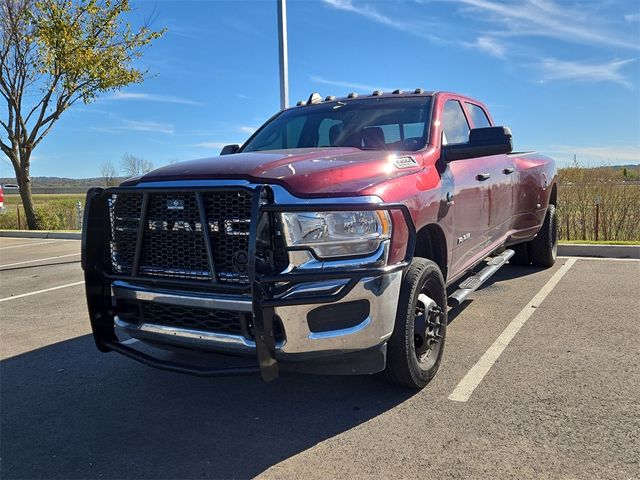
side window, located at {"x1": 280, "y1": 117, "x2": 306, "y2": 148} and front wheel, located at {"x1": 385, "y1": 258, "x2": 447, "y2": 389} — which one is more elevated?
side window, located at {"x1": 280, "y1": 117, "x2": 306, "y2": 148}

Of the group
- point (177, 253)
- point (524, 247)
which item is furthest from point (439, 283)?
point (524, 247)

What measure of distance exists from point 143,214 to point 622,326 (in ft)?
13.8

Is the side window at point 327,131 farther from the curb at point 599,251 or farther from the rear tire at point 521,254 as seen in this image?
the curb at point 599,251

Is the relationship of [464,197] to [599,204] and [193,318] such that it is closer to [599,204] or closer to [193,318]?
[193,318]

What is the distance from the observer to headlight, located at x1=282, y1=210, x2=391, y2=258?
105 inches

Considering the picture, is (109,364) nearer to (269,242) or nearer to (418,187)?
(269,242)

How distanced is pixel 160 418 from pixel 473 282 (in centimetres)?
271

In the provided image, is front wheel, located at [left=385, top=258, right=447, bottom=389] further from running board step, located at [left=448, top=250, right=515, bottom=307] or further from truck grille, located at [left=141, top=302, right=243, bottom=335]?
truck grille, located at [left=141, top=302, right=243, bottom=335]

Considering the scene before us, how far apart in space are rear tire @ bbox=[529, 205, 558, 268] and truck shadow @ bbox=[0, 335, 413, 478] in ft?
15.1

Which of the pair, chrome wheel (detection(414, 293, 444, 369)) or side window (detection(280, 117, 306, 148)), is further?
side window (detection(280, 117, 306, 148))

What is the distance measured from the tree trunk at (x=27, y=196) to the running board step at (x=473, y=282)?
16.0 meters

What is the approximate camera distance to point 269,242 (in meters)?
2.63

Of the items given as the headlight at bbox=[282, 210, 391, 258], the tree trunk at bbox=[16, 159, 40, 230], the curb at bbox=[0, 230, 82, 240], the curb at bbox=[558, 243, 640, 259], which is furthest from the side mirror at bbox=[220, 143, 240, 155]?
the tree trunk at bbox=[16, 159, 40, 230]

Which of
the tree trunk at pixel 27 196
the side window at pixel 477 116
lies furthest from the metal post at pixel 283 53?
the tree trunk at pixel 27 196
